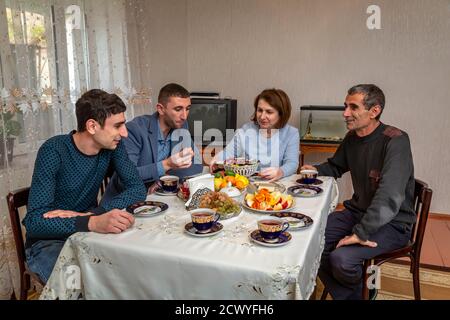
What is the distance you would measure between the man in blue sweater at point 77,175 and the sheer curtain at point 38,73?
64cm

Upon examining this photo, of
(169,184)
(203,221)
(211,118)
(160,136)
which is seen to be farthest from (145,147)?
(211,118)

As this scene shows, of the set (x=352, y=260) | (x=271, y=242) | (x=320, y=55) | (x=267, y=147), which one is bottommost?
(x=352, y=260)

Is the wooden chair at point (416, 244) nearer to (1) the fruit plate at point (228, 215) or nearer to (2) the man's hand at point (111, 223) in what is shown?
(1) the fruit plate at point (228, 215)

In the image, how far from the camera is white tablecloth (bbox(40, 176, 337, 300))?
37.7 inches

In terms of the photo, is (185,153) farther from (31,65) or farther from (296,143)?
(31,65)

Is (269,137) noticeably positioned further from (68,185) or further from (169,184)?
(68,185)

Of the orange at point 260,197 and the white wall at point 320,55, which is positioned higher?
the white wall at point 320,55

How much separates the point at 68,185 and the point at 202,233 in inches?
25.9

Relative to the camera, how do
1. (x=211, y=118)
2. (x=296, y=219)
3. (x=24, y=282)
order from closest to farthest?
(x=296, y=219)
(x=24, y=282)
(x=211, y=118)

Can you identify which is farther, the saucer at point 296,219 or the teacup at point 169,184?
the teacup at point 169,184

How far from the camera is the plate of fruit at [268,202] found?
1392mm

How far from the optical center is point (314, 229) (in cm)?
124

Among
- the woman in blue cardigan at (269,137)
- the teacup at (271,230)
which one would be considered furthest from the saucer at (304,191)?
the teacup at (271,230)

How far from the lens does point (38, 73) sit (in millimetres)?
2082
